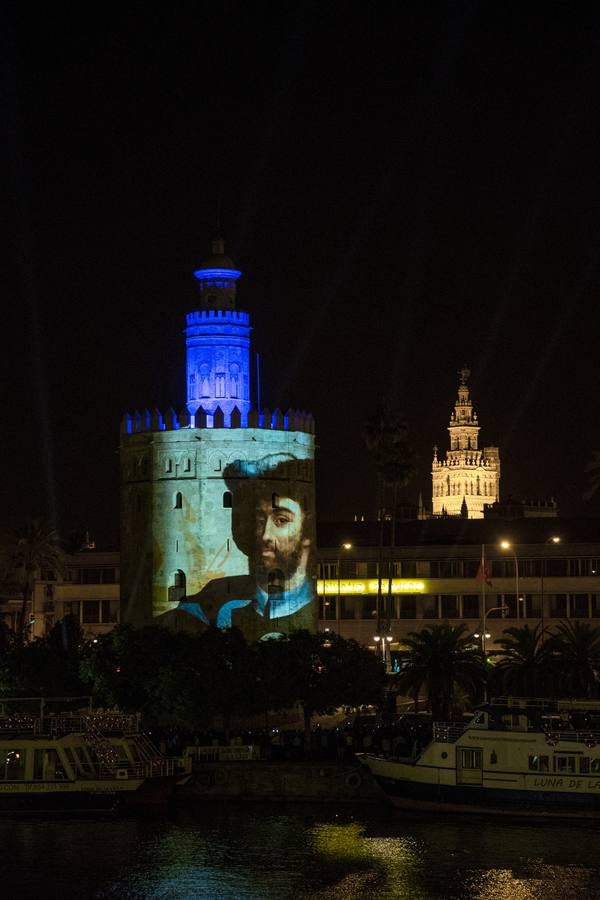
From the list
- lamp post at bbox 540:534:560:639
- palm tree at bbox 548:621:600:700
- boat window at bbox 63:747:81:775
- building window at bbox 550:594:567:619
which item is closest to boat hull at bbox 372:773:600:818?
boat window at bbox 63:747:81:775

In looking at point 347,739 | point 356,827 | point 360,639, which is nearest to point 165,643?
point 347,739

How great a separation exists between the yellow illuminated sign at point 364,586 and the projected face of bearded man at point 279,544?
25.8m

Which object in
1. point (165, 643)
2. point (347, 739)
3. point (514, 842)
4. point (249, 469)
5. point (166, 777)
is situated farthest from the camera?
point (249, 469)

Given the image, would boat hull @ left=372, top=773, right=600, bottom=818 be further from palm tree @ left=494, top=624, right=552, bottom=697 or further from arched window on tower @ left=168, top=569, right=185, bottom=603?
arched window on tower @ left=168, top=569, right=185, bottom=603

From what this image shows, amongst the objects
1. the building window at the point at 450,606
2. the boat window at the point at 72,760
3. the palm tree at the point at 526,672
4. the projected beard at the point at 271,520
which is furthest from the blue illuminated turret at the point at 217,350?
the boat window at the point at 72,760

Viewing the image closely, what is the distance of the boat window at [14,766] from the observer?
79438 mm

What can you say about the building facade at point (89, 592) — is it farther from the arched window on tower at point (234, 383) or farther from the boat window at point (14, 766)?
the boat window at point (14, 766)

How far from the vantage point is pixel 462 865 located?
69.0 m

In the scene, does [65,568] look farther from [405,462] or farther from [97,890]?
[97,890]

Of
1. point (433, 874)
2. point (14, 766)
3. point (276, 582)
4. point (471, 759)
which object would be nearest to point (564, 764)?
point (471, 759)

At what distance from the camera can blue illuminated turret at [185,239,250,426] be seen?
10762 cm

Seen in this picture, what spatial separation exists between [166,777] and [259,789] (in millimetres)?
4117

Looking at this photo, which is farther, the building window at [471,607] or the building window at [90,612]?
the building window at [90,612]

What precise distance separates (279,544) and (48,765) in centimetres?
3069
